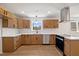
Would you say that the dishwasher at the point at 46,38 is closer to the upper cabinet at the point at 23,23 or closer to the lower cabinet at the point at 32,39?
the lower cabinet at the point at 32,39

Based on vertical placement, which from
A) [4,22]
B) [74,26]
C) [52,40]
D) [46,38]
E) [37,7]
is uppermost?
[37,7]

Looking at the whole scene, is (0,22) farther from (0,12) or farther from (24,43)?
(24,43)

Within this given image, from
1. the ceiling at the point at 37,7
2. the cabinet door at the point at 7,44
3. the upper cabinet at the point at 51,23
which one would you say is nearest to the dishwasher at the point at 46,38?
the upper cabinet at the point at 51,23

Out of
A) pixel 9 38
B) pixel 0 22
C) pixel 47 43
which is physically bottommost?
pixel 47 43

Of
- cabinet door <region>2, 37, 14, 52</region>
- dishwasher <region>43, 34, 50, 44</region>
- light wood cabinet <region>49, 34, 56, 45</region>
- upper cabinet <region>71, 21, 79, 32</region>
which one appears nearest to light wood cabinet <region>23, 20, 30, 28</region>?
dishwasher <region>43, 34, 50, 44</region>

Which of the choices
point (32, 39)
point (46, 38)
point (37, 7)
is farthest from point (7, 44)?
point (46, 38)

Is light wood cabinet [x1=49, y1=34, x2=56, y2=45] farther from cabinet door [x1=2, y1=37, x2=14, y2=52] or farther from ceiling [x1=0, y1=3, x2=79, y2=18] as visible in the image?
cabinet door [x1=2, y1=37, x2=14, y2=52]

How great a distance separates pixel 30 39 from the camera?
10859mm

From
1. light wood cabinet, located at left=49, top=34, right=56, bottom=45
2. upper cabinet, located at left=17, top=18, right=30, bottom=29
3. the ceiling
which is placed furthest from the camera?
upper cabinet, located at left=17, top=18, right=30, bottom=29

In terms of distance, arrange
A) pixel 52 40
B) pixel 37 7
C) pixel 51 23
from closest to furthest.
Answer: pixel 37 7, pixel 52 40, pixel 51 23

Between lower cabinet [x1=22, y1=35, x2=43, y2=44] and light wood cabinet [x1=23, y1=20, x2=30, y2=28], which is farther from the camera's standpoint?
light wood cabinet [x1=23, y1=20, x2=30, y2=28]

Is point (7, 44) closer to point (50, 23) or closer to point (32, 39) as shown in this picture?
point (32, 39)

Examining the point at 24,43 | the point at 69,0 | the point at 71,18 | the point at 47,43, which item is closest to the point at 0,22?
the point at 71,18

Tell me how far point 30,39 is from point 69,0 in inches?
379
